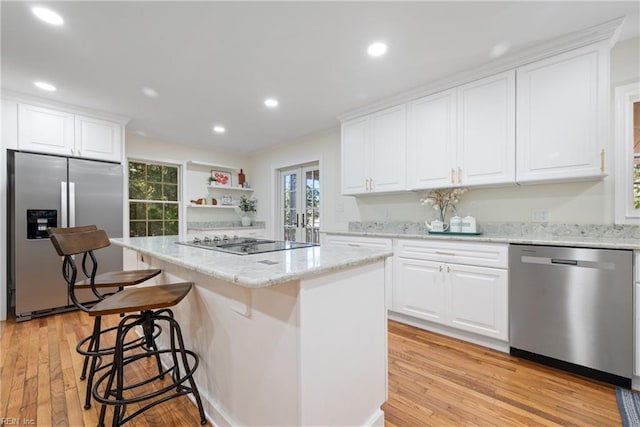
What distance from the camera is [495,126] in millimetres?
2529

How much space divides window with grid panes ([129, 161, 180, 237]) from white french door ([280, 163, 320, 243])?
1925 mm

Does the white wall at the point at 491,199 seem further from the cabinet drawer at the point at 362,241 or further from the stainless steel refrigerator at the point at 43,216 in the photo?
the stainless steel refrigerator at the point at 43,216

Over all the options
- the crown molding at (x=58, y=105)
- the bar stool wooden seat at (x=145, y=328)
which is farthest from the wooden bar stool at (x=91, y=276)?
the crown molding at (x=58, y=105)

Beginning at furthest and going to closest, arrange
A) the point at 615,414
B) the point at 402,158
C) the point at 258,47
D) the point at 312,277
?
the point at 402,158
the point at 258,47
the point at 615,414
the point at 312,277

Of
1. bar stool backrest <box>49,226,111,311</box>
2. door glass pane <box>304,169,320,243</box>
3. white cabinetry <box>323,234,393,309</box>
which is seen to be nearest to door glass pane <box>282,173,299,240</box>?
door glass pane <box>304,169,320,243</box>

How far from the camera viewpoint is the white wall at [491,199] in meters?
2.27

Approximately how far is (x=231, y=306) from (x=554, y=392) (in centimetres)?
209

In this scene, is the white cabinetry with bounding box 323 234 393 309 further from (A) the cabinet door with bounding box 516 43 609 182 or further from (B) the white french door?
(A) the cabinet door with bounding box 516 43 609 182

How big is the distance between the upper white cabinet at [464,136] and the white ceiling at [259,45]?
0.24 meters

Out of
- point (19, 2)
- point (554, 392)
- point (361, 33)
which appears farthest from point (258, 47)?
point (554, 392)

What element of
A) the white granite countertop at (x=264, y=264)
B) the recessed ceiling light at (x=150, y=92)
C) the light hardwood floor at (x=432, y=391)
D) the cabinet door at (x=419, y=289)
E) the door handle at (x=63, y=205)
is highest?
the recessed ceiling light at (x=150, y=92)

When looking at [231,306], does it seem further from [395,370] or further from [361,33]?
[361,33]

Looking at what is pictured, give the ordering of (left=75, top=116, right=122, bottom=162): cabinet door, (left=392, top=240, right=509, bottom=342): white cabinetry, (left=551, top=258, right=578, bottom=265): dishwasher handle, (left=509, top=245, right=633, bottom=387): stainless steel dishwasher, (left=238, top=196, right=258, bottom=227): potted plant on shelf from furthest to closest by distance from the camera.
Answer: (left=238, top=196, right=258, bottom=227): potted plant on shelf
(left=75, top=116, right=122, bottom=162): cabinet door
(left=392, top=240, right=509, bottom=342): white cabinetry
(left=551, top=258, right=578, bottom=265): dishwasher handle
(left=509, top=245, right=633, bottom=387): stainless steel dishwasher

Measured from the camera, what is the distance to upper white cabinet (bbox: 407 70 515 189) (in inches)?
97.7
